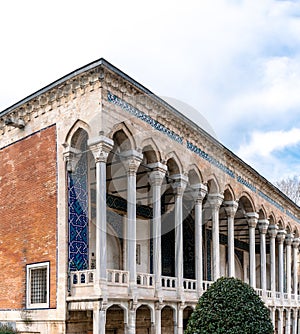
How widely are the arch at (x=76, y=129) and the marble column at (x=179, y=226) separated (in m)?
4.20

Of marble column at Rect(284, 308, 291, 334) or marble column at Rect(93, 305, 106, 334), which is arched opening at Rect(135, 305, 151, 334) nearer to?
marble column at Rect(93, 305, 106, 334)

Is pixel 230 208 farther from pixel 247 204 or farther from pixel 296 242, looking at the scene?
pixel 296 242

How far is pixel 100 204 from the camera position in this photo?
13.7 metres

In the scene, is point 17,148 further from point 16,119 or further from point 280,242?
point 280,242

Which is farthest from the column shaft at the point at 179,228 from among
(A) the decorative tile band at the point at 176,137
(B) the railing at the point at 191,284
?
(A) the decorative tile band at the point at 176,137

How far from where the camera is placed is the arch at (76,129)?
14.4m

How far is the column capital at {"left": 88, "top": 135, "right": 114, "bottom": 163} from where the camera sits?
13875 mm

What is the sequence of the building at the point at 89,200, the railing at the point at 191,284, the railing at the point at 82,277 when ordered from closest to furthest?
the railing at the point at 82,277 < the building at the point at 89,200 < the railing at the point at 191,284

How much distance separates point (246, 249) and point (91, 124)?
2177cm

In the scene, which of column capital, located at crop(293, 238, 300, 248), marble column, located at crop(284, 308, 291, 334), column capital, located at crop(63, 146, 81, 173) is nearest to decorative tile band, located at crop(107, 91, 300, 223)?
column capital, located at crop(63, 146, 81, 173)

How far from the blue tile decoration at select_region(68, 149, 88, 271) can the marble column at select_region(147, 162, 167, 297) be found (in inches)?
88.9

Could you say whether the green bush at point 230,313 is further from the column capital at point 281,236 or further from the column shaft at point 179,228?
the column capital at point 281,236

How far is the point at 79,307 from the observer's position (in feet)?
44.6

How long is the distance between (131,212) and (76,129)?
2.69 meters
